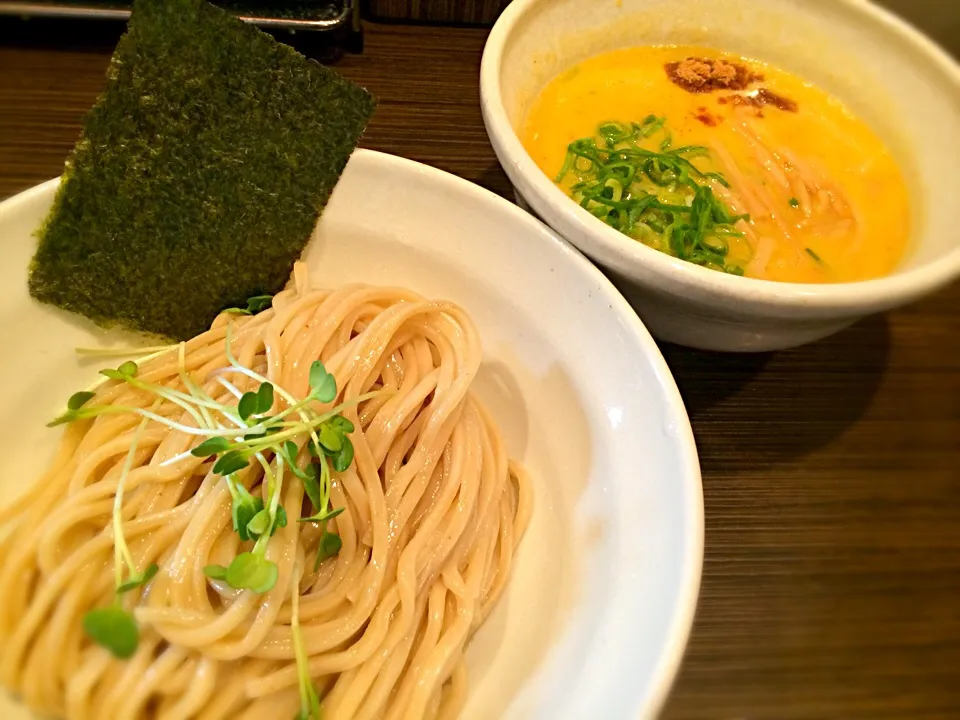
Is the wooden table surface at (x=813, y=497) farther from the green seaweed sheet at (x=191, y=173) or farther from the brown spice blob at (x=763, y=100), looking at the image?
the brown spice blob at (x=763, y=100)

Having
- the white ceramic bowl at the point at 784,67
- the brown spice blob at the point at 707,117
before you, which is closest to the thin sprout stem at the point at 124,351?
the white ceramic bowl at the point at 784,67

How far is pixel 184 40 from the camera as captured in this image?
142 cm

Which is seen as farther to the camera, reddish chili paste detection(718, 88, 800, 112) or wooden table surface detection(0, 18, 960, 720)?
reddish chili paste detection(718, 88, 800, 112)

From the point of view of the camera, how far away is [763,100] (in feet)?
5.94

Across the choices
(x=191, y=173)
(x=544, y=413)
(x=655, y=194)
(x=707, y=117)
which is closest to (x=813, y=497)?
(x=544, y=413)

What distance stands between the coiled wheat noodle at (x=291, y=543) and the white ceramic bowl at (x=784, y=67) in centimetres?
35

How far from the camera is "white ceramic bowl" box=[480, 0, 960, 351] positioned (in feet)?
4.11

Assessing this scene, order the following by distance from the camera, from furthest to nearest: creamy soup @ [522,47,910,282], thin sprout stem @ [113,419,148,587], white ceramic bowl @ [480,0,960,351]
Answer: creamy soup @ [522,47,910,282] < white ceramic bowl @ [480,0,960,351] < thin sprout stem @ [113,419,148,587]

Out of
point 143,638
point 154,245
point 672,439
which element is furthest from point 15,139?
point 672,439

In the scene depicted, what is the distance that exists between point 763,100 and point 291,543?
1579 millimetres

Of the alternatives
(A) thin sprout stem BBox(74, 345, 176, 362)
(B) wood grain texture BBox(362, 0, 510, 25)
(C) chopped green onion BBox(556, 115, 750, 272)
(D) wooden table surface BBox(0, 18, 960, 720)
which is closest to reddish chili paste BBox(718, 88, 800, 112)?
(C) chopped green onion BBox(556, 115, 750, 272)

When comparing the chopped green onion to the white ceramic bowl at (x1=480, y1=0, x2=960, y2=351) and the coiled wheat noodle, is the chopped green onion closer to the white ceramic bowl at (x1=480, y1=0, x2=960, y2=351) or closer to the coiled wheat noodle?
the white ceramic bowl at (x1=480, y1=0, x2=960, y2=351)

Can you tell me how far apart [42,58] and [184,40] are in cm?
106

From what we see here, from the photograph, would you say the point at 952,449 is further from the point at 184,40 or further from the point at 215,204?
the point at 184,40
